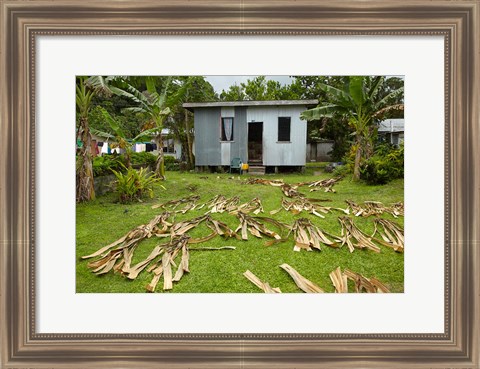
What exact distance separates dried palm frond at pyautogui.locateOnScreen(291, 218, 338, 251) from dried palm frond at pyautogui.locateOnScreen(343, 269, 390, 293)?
53 centimetres

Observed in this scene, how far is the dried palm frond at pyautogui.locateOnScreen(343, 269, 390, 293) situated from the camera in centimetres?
201

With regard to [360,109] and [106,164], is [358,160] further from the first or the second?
[106,164]

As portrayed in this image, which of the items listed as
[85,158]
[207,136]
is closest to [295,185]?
[207,136]

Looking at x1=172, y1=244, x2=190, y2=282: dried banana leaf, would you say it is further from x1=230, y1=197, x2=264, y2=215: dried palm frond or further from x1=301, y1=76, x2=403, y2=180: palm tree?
x1=301, y1=76, x2=403, y2=180: palm tree

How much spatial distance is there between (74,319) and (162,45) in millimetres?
1903

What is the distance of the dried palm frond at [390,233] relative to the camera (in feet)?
8.22

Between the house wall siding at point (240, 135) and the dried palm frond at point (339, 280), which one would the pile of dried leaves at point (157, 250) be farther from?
the house wall siding at point (240, 135)

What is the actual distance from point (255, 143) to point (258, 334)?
19.3 feet

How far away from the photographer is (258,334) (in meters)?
1.67

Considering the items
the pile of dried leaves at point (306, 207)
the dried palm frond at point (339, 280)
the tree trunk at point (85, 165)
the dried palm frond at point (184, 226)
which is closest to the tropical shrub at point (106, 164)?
the tree trunk at point (85, 165)

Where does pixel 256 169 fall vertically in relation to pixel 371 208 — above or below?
above

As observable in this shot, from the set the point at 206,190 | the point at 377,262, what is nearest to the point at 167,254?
the point at 377,262

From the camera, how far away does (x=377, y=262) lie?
8.07ft

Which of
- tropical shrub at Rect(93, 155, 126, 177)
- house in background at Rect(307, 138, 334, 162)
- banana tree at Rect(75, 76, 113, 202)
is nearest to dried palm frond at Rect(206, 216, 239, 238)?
banana tree at Rect(75, 76, 113, 202)
